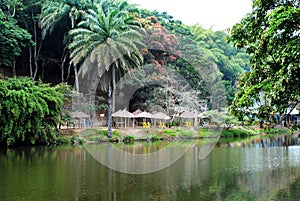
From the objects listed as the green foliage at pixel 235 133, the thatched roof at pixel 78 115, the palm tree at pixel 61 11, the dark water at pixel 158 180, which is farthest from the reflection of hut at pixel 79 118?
the green foliage at pixel 235 133

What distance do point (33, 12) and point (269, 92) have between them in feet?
95.0

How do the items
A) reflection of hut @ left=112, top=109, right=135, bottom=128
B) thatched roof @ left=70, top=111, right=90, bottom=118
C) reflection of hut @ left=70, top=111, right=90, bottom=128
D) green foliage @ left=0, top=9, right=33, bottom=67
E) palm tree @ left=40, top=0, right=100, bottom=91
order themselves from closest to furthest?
green foliage @ left=0, top=9, right=33, bottom=67 < thatched roof @ left=70, top=111, right=90, bottom=118 < reflection of hut @ left=70, top=111, right=90, bottom=128 < palm tree @ left=40, top=0, right=100, bottom=91 < reflection of hut @ left=112, top=109, right=135, bottom=128

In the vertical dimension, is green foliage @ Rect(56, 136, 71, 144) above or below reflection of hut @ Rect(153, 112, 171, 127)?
below

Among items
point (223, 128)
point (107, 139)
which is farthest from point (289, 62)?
point (223, 128)

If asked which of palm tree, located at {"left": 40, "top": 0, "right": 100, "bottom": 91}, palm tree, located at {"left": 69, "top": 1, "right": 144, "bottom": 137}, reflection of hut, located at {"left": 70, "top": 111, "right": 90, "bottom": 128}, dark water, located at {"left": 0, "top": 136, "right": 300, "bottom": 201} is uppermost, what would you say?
palm tree, located at {"left": 40, "top": 0, "right": 100, "bottom": 91}

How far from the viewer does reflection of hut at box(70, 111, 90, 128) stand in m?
26.4

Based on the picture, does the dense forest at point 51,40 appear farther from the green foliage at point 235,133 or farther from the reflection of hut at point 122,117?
the green foliage at point 235,133

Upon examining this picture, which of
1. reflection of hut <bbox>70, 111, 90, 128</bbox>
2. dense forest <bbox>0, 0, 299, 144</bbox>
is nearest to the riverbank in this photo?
dense forest <bbox>0, 0, 299, 144</bbox>

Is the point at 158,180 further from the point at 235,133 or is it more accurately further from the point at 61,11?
the point at 235,133

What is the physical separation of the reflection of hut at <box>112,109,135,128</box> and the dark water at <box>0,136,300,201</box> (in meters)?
13.5

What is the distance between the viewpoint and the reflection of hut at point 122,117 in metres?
28.6

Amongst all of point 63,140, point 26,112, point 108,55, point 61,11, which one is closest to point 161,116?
point 108,55

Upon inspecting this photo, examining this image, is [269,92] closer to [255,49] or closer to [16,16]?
[255,49]

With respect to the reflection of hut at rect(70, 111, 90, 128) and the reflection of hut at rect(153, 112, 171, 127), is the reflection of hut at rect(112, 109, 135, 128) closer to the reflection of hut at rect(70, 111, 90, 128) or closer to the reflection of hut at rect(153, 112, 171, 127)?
the reflection of hut at rect(153, 112, 171, 127)
